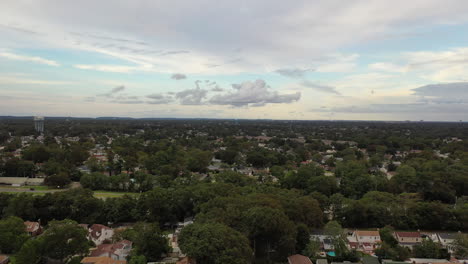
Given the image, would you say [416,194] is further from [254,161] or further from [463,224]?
[254,161]

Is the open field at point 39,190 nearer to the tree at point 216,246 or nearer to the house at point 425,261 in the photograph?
the tree at point 216,246

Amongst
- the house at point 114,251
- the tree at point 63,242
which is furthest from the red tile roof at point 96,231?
the tree at point 63,242

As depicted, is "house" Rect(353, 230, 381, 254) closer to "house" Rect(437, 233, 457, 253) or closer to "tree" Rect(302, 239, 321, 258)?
"tree" Rect(302, 239, 321, 258)

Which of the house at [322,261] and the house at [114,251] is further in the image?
the house at [114,251]

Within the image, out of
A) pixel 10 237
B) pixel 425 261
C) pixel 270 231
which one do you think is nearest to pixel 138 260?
pixel 270 231

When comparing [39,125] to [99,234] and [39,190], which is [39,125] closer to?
[39,190]
